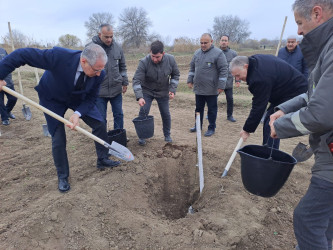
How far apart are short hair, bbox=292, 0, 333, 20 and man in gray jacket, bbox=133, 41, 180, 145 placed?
2722 mm

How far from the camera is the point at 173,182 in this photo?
398 centimetres

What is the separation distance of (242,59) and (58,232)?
2.86m

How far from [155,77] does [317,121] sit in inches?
131

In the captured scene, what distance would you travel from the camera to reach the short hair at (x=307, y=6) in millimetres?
1559

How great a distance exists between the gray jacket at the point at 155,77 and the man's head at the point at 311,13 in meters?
2.94

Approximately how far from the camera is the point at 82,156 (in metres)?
4.34

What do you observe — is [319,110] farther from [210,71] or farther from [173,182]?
[210,71]

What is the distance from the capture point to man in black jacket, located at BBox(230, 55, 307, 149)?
3010 millimetres

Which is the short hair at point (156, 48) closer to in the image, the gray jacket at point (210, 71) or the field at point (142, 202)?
the gray jacket at point (210, 71)

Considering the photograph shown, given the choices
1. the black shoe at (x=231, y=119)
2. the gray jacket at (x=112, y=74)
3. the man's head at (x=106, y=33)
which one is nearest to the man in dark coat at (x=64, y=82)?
the gray jacket at (x=112, y=74)

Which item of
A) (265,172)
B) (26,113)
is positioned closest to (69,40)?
(26,113)

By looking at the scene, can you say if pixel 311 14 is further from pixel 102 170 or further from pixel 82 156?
pixel 82 156

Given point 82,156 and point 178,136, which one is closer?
point 82,156

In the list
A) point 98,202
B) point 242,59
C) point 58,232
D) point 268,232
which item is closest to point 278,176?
point 268,232
